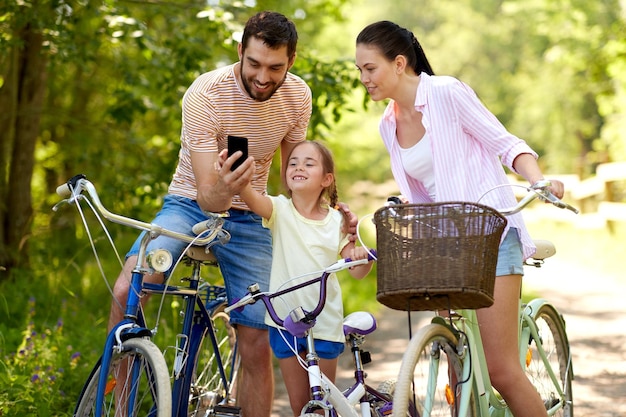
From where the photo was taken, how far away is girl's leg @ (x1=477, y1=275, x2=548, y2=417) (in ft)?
13.0

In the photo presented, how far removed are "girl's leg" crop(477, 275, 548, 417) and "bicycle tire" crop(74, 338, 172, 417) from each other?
137 centimetres

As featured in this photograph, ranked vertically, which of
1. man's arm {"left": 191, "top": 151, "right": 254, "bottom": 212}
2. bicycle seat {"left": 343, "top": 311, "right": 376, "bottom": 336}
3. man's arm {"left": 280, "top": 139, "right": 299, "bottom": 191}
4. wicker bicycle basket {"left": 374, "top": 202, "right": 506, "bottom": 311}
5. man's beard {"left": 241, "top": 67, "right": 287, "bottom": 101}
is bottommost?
bicycle seat {"left": 343, "top": 311, "right": 376, "bottom": 336}

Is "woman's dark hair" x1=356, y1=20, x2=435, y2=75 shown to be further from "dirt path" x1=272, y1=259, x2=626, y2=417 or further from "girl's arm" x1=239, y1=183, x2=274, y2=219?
"dirt path" x1=272, y1=259, x2=626, y2=417

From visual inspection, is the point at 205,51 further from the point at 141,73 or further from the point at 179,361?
the point at 179,361

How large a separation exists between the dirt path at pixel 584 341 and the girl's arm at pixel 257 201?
6.77ft

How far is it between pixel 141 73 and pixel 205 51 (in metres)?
1.21

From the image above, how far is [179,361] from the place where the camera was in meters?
4.12

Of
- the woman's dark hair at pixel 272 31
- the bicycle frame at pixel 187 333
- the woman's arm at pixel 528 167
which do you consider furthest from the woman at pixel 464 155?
the bicycle frame at pixel 187 333

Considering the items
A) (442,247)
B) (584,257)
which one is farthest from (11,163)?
(584,257)

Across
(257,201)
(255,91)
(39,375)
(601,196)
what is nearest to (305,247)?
(257,201)

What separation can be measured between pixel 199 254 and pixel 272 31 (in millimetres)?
1035

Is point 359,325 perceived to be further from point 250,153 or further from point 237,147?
point 250,153

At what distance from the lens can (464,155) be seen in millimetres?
3945

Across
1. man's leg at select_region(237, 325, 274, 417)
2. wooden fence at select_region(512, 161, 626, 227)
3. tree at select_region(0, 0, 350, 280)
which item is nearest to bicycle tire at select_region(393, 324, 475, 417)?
man's leg at select_region(237, 325, 274, 417)
